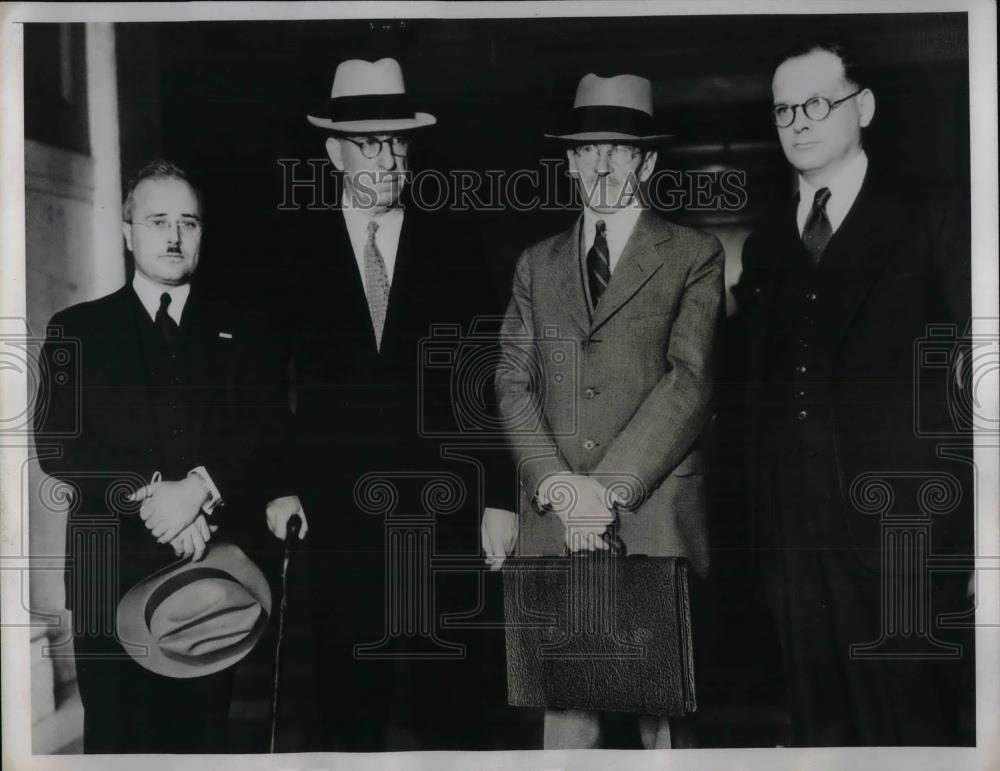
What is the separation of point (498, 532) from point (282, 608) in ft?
2.04

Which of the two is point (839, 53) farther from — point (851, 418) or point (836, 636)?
point (836, 636)

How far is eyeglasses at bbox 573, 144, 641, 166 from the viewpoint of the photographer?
2615 millimetres

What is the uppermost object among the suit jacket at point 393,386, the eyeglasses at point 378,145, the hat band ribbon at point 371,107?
the hat band ribbon at point 371,107

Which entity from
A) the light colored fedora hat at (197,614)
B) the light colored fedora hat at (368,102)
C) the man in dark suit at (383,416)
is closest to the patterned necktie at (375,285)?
the man in dark suit at (383,416)

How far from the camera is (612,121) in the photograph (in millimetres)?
2611

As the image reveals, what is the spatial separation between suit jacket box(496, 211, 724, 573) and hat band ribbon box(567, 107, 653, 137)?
0.24m

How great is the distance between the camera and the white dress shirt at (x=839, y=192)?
2619 mm

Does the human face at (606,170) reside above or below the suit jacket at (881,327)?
above

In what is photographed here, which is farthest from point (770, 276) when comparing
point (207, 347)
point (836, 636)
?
point (207, 347)

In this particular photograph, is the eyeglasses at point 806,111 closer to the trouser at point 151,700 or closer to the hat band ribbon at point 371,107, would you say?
the hat band ribbon at point 371,107

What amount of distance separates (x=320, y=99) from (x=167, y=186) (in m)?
0.47

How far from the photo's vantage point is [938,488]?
265 centimetres

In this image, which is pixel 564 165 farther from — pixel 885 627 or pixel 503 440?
pixel 885 627

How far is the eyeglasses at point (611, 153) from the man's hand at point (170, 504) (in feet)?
4.42
